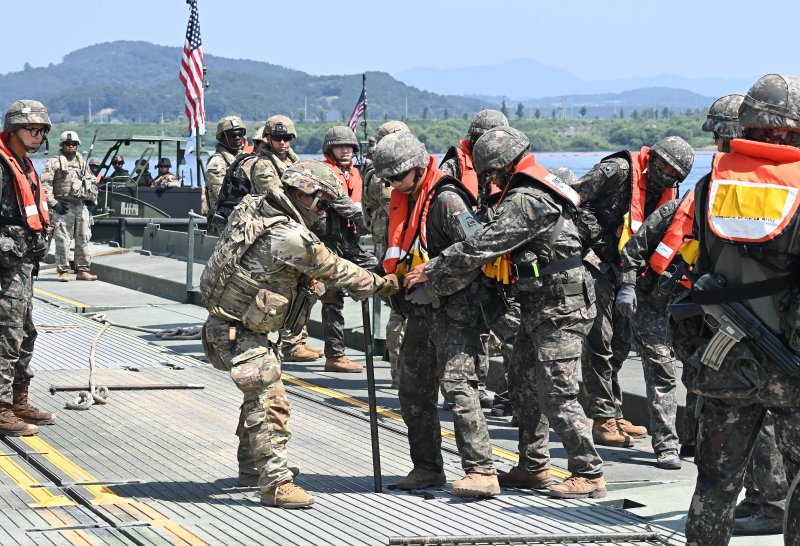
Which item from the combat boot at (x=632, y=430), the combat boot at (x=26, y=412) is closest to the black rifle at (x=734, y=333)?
the combat boot at (x=632, y=430)

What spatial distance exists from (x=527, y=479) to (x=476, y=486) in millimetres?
515

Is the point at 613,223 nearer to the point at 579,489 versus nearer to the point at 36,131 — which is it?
the point at 579,489

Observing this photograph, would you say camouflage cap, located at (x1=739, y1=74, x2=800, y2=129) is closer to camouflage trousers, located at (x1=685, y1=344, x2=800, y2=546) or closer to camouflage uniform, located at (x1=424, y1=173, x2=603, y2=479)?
camouflage trousers, located at (x1=685, y1=344, x2=800, y2=546)

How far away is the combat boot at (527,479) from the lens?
28.7 ft

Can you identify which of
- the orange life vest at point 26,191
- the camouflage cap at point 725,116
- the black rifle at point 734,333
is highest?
the camouflage cap at point 725,116

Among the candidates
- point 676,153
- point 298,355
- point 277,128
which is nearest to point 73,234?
point 298,355

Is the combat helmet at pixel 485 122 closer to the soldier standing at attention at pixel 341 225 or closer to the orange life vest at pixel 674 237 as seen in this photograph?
the orange life vest at pixel 674 237

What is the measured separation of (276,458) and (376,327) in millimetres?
6004

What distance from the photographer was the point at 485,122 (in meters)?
10.9

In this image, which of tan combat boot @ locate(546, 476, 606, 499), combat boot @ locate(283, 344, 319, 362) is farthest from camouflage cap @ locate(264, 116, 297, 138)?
tan combat boot @ locate(546, 476, 606, 499)

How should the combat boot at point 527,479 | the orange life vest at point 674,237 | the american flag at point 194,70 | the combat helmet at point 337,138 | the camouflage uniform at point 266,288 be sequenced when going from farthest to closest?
the american flag at point 194,70 < the combat helmet at point 337,138 < the orange life vest at point 674,237 < the combat boot at point 527,479 < the camouflage uniform at point 266,288

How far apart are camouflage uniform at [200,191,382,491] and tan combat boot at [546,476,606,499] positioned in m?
1.61

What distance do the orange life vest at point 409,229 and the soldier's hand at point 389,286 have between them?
135 millimetres

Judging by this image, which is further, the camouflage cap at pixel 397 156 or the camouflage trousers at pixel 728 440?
the camouflage cap at pixel 397 156
